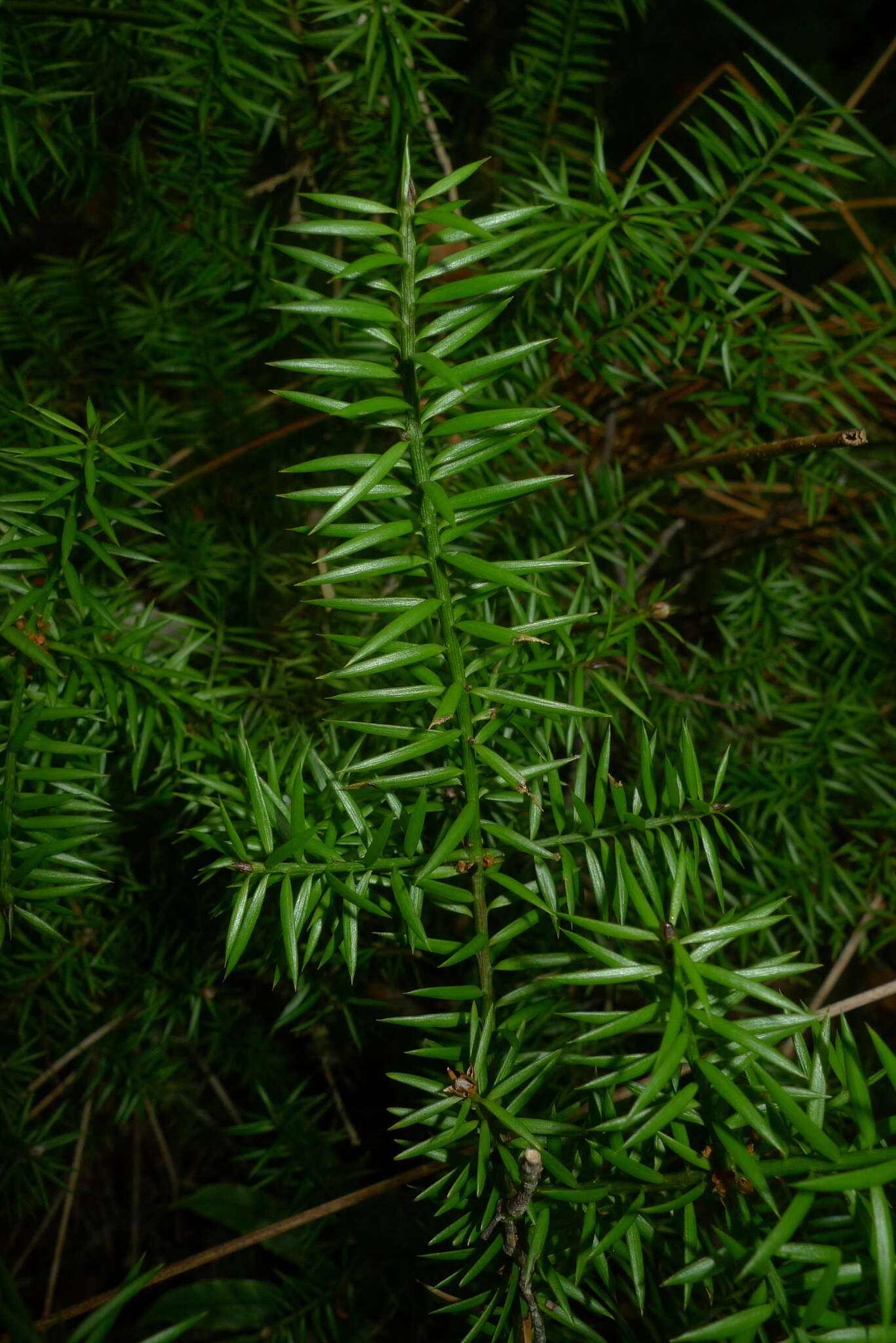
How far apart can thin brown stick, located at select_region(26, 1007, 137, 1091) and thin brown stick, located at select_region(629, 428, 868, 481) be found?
86 cm

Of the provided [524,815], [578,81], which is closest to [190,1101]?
[524,815]

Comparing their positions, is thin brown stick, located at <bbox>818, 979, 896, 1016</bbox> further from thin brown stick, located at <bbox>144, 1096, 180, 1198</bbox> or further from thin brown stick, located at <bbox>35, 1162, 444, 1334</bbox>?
thin brown stick, located at <bbox>144, 1096, 180, 1198</bbox>

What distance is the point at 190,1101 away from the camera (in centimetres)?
114

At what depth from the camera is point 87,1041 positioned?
917mm

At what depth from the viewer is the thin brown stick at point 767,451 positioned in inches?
22.4

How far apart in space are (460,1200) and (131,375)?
3.65 ft

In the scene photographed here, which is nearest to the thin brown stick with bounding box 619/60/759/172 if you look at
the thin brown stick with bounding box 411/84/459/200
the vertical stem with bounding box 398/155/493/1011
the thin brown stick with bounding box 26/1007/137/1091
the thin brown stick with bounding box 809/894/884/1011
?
the thin brown stick with bounding box 411/84/459/200

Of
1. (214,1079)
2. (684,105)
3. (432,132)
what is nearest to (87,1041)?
(214,1079)

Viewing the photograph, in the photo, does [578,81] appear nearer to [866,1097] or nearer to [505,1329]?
[866,1097]

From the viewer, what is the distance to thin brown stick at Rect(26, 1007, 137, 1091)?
0.92m

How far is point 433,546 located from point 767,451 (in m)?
0.40

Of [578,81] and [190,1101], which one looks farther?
[190,1101]

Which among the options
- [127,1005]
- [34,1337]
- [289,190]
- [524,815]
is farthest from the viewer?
[289,190]

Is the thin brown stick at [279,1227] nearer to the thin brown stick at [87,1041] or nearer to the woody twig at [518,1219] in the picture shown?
the woody twig at [518,1219]
